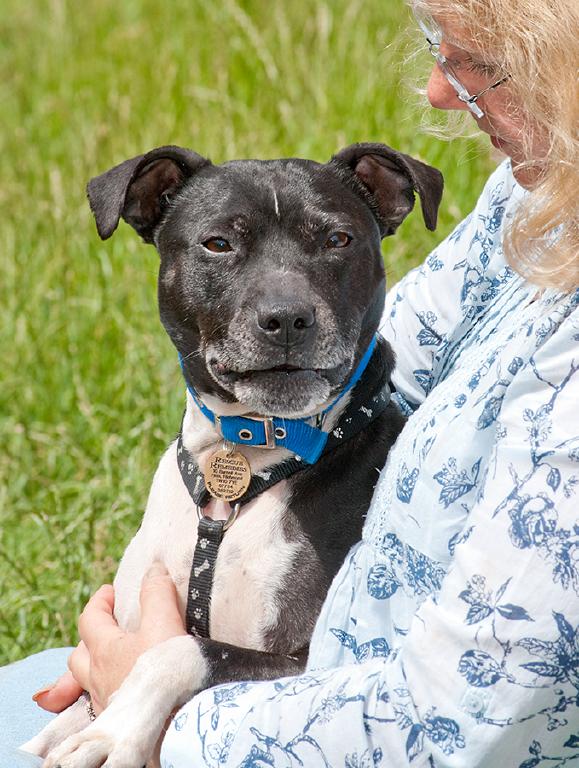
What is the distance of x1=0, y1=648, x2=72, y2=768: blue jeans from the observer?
7.73 ft

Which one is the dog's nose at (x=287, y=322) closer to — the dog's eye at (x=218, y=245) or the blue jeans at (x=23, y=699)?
the dog's eye at (x=218, y=245)

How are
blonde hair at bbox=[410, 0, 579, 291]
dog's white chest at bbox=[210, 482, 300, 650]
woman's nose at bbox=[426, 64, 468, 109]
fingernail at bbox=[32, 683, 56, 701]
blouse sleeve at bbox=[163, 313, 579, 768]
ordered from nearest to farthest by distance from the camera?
blouse sleeve at bbox=[163, 313, 579, 768] < blonde hair at bbox=[410, 0, 579, 291] < woman's nose at bbox=[426, 64, 468, 109] < dog's white chest at bbox=[210, 482, 300, 650] < fingernail at bbox=[32, 683, 56, 701]

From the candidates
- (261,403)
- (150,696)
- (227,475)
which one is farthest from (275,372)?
(150,696)

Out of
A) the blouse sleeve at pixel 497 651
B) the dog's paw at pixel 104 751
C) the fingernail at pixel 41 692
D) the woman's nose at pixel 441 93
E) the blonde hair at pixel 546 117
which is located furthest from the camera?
the fingernail at pixel 41 692

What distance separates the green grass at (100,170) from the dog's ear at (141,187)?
57 cm

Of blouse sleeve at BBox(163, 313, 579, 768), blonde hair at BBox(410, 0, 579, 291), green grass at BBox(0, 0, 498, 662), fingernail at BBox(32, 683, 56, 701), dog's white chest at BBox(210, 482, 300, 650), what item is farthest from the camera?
green grass at BBox(0, 0, 498, 662)

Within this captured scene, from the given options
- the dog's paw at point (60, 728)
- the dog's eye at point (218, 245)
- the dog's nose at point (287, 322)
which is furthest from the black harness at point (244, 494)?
the dog's eye at point (218, 245)

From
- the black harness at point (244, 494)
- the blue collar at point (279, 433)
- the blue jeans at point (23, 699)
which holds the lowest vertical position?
the blue jeans at point (23, 699)

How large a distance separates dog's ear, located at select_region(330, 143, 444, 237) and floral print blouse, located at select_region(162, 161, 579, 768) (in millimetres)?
574

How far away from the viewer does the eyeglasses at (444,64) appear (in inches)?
78.5

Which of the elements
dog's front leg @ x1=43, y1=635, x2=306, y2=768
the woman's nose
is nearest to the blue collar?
dog's front leg @ x1=43, y1=635, x2=306, y2=768

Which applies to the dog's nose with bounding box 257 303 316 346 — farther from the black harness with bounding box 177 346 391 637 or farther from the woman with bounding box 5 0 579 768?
the woman with bounding box 5 0 579 768

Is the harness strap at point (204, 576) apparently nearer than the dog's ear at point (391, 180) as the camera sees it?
Yes

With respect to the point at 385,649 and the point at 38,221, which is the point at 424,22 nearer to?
the point at 385,649
